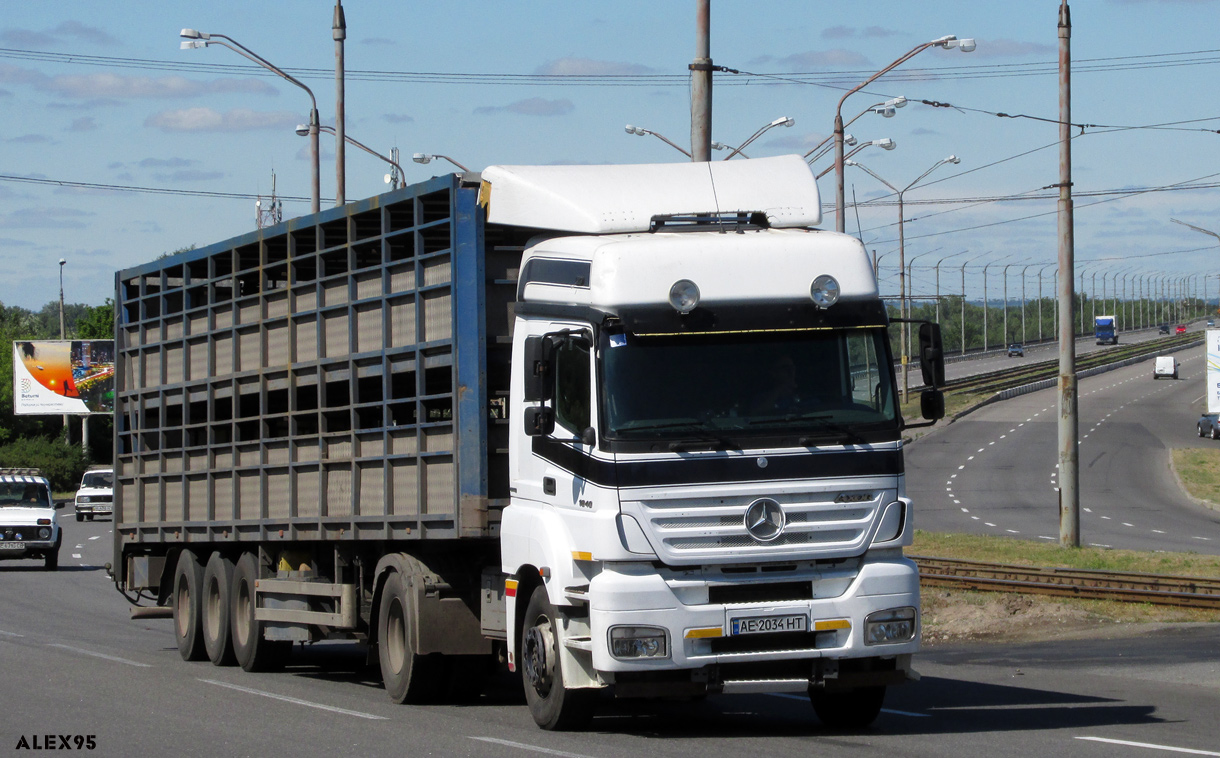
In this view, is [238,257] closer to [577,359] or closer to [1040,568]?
[577,359]

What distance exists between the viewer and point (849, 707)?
10898 mm

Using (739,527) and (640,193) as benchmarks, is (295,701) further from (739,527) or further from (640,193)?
(640,193)

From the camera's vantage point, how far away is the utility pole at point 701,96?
20.0 metres

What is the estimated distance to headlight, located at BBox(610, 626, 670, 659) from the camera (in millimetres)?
9742

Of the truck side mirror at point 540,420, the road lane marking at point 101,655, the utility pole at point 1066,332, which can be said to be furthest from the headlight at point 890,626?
the utility pole at point 1066,332

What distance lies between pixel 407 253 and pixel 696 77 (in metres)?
8.52

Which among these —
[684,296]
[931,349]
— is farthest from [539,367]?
[931,349]

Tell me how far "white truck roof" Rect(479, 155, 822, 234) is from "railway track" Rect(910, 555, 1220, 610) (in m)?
10.8

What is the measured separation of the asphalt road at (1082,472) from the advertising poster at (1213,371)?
2.85 metres

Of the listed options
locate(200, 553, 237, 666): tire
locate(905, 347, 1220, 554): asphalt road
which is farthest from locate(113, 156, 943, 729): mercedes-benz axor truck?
locate(905, 347, 1220, 554): asphalt road

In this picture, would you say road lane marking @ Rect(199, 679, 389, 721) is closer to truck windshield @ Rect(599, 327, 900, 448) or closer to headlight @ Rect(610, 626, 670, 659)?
headlight @ Rect(610, 626, 670, 659)

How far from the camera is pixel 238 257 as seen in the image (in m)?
15.7

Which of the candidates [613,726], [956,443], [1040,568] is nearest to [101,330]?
[956,443]

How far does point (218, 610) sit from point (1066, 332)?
16.5 meters
